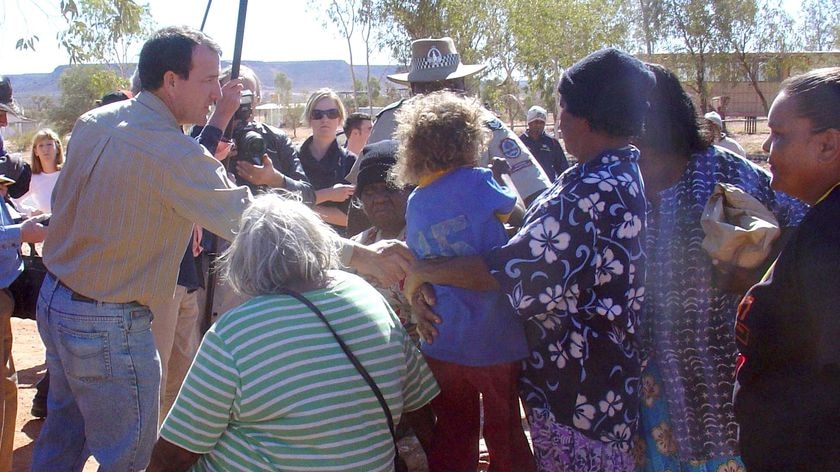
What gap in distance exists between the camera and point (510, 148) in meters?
3.51

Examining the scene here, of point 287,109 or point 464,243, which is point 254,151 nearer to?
point 464,243

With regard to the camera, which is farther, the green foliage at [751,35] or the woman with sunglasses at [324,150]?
Answer: the green foliage at [751,35]

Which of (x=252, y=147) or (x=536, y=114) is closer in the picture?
(x=252, y=147)

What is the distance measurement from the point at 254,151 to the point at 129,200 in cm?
148

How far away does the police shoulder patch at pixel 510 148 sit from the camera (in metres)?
3.49

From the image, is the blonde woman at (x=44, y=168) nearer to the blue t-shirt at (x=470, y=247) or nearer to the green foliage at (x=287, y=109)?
the blue t-shirt at (x=470, y=247)

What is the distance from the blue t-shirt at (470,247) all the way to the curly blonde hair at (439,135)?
54 millimetres

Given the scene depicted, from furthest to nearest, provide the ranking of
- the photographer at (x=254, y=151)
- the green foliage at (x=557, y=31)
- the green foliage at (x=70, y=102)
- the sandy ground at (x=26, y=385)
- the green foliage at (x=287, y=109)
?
the green foliage at (x=287, y=109)
the green foliage at (x=70, y=102)
the green foliage at (x=557, y=31)
the sandy ground at (x=26, y=385)
the photographer at (x=254, y=151)

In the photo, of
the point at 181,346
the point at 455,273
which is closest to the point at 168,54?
the point at 455,273

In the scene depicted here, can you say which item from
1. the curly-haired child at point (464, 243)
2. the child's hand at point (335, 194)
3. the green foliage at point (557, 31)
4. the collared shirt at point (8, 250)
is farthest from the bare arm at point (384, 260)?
the green foliage at point (557, 31)

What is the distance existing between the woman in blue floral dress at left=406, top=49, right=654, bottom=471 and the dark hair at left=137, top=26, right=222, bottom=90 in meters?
1.23

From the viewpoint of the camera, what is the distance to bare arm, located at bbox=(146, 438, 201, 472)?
2514 mm

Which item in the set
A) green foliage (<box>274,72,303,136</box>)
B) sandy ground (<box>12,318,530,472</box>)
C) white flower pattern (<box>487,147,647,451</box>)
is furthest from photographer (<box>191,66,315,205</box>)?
green foliage (<box>274,72,303,136</box>)

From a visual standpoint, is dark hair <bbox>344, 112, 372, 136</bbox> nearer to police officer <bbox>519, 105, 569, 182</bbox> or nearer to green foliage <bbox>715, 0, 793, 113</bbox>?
police officer <bbox>519, 105, 569, 182</bbox>
